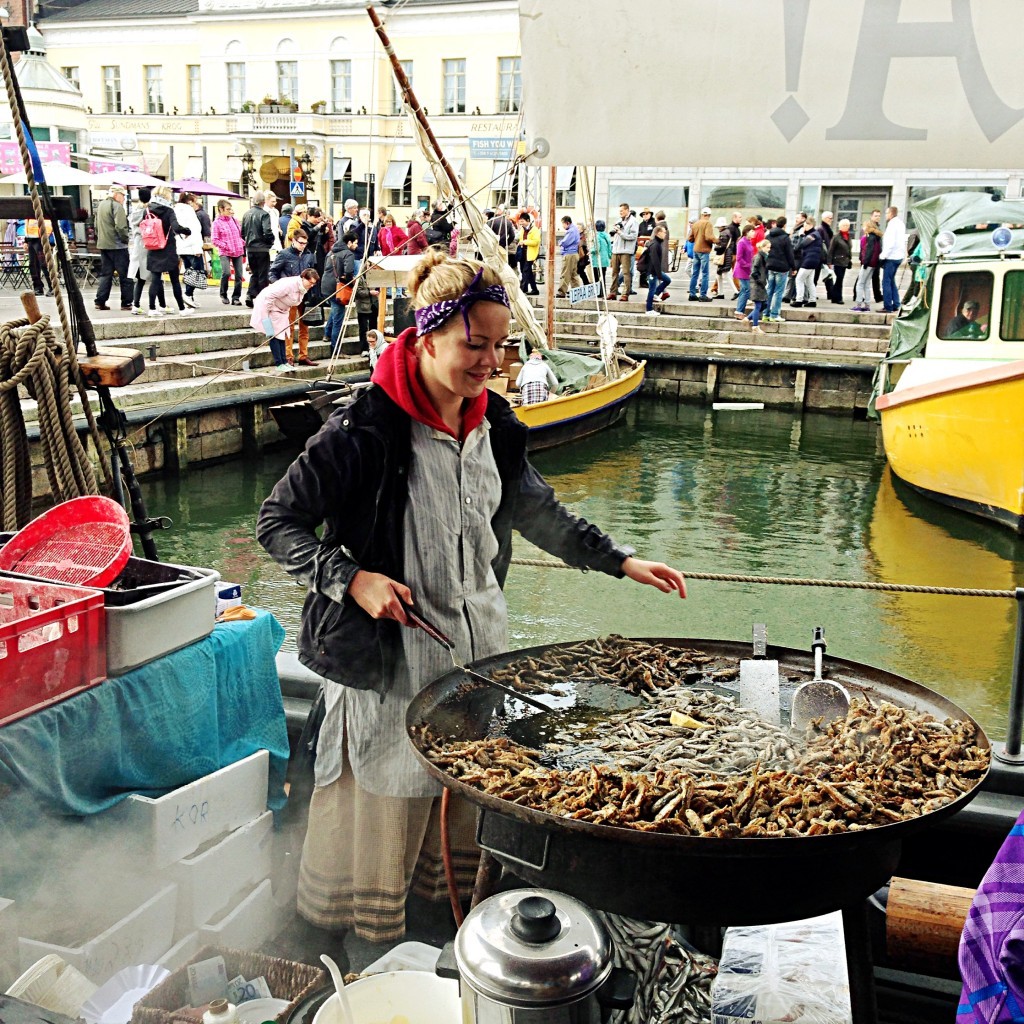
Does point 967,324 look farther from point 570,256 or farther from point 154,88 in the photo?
point 154,88

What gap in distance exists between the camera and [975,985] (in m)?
1.47

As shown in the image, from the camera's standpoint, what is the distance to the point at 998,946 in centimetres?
142

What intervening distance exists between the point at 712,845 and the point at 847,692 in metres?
0.86

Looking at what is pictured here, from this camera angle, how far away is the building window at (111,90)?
5078 cm

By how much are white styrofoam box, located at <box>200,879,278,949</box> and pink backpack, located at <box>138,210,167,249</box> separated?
47.0 feet

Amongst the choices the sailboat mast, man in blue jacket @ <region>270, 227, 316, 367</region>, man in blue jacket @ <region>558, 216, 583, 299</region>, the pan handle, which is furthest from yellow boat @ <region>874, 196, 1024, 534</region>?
the pan handle

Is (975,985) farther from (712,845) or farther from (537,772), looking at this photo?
(537,772)

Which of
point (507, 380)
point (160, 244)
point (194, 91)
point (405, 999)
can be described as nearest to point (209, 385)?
point (160, 244)

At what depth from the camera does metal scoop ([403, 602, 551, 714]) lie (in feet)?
8.69

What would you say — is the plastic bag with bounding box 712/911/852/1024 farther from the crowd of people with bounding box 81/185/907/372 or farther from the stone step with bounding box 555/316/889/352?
the stone step with bounding box 555/316/889/352

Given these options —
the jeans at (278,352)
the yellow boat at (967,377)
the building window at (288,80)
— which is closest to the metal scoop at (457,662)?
the yellow boat at (967,377)

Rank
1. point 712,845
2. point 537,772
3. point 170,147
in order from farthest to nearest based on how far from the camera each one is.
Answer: point 170,147
point 537,772
point 712,845

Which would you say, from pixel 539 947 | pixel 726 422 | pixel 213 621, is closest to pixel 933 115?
pixel 539 947

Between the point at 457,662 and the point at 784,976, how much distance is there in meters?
1.09
